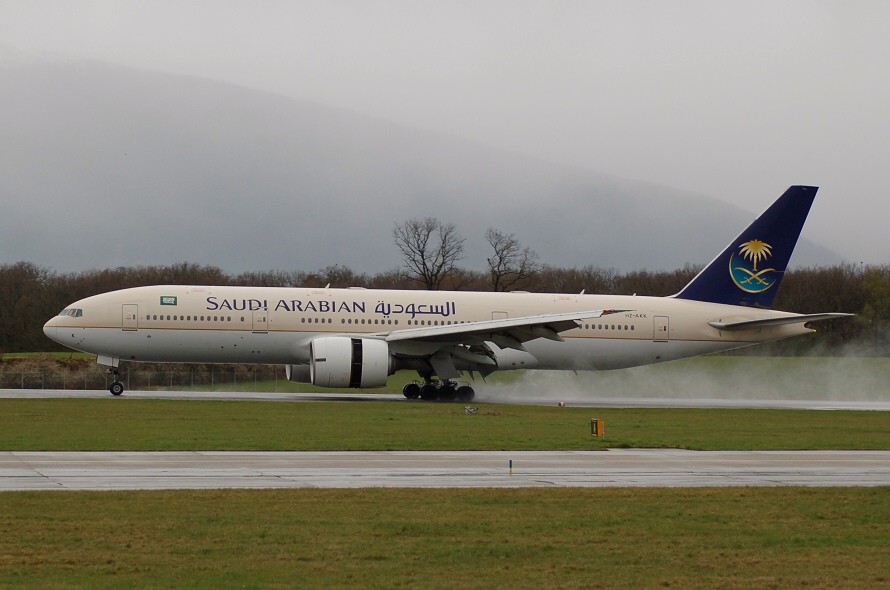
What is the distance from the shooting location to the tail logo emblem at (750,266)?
47.5 meters

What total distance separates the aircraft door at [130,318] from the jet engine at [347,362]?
254 inches

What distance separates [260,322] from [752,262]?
2029cm

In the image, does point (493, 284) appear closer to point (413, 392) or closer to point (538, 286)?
point (538, 286)

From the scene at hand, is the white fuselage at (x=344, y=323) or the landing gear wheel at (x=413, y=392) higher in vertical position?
the white fuselage at (x=344, y=323)

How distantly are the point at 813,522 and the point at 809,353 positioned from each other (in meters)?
55.2

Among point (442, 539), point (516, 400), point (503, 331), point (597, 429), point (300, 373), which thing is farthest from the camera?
point (516, 400)

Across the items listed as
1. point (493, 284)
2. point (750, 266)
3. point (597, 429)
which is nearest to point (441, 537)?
A: point (597, 429)

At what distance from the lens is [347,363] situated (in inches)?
1588

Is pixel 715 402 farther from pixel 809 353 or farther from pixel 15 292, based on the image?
pixel 15 292

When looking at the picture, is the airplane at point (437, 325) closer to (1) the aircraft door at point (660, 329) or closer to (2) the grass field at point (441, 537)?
(1) the aircraft door at point (660, 329)

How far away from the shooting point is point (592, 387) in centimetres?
5394

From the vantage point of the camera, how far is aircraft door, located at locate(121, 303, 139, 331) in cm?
4131

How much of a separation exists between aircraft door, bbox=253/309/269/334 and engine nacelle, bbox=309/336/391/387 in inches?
83.3

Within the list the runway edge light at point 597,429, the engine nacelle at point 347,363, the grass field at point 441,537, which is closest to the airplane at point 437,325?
the engine nacelle at point 347,363
